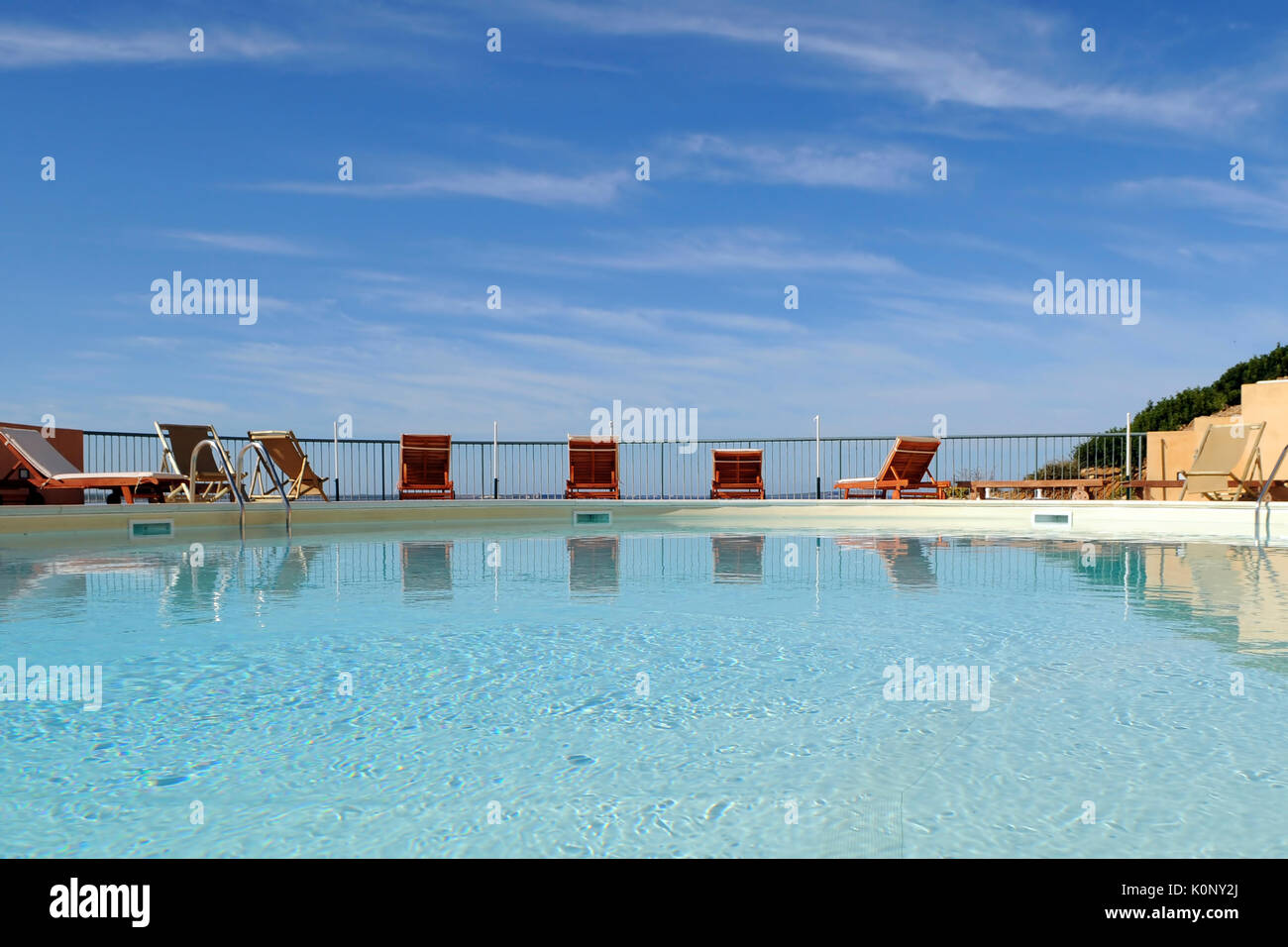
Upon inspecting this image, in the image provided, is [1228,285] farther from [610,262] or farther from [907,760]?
[907,760]

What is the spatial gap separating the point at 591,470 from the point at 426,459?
9.06 ft

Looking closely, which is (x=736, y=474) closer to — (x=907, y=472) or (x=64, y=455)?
(x=907, y=472)

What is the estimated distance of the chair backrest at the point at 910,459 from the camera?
11281mm

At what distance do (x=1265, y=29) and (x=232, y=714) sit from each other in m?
17.1

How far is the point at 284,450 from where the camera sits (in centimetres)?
1066

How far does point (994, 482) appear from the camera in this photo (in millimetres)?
11797

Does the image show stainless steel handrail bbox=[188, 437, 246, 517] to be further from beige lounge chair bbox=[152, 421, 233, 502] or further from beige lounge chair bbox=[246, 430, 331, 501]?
beige lounge chair bbox=[246, 430, 331, 501]

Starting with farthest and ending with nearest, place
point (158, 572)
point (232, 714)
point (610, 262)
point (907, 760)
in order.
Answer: point (610, 262) → point (158, 572) → point (232, 714) → point (907, 760)

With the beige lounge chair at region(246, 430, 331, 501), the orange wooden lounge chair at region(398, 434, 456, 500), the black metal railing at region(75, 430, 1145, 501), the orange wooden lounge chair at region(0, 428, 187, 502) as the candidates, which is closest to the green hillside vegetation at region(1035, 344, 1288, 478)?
the black metal railing at region(75, 430, 1145, 501)

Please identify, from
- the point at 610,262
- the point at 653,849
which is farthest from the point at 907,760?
the point at 610,262

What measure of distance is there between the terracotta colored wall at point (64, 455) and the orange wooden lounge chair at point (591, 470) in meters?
6.93

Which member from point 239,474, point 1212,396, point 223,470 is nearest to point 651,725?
point 239,474

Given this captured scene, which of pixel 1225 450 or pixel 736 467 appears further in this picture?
pixel 736 467

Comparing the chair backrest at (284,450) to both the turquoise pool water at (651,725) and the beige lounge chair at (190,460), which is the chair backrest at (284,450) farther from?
the turquoise pool water at (651,725)
